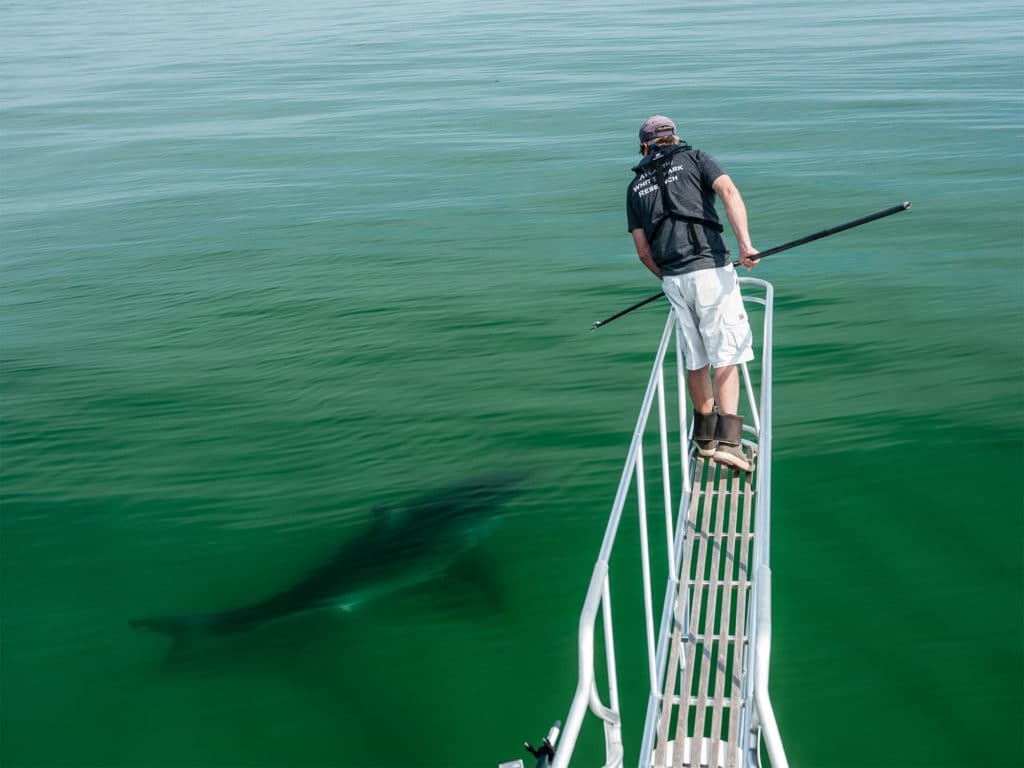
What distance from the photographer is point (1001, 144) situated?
18641 mm

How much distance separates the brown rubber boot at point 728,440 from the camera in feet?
21.4

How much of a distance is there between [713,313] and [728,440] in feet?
2.73

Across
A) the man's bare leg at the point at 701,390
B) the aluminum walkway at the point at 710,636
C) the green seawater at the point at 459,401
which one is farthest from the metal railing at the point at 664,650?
the green seawater at the point at 459,401

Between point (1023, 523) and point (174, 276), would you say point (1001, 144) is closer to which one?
point (1023, 523)

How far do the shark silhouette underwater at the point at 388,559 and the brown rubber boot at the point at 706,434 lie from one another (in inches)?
89.7

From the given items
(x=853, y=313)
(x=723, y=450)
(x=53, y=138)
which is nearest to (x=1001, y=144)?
(x=853, y=313)

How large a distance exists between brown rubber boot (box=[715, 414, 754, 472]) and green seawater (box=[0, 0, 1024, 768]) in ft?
4.26

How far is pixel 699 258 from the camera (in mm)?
6484

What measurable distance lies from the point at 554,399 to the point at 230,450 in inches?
132

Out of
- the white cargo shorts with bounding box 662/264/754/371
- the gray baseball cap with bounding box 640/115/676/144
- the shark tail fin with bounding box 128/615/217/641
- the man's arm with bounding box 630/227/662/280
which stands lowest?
the shark tail fin with bounding box 128/615/217/641

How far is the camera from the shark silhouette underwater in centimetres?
732

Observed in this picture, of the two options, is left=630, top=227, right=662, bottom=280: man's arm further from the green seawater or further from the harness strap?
the green seawater

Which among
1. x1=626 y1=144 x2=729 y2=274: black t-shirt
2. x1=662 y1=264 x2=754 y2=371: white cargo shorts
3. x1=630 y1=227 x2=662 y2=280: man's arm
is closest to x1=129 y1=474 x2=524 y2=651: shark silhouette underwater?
x1=662 y1=264 x2=754 y2=371: white cargo shorts

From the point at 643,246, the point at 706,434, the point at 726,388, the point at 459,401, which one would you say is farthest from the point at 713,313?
the point at 459,401
